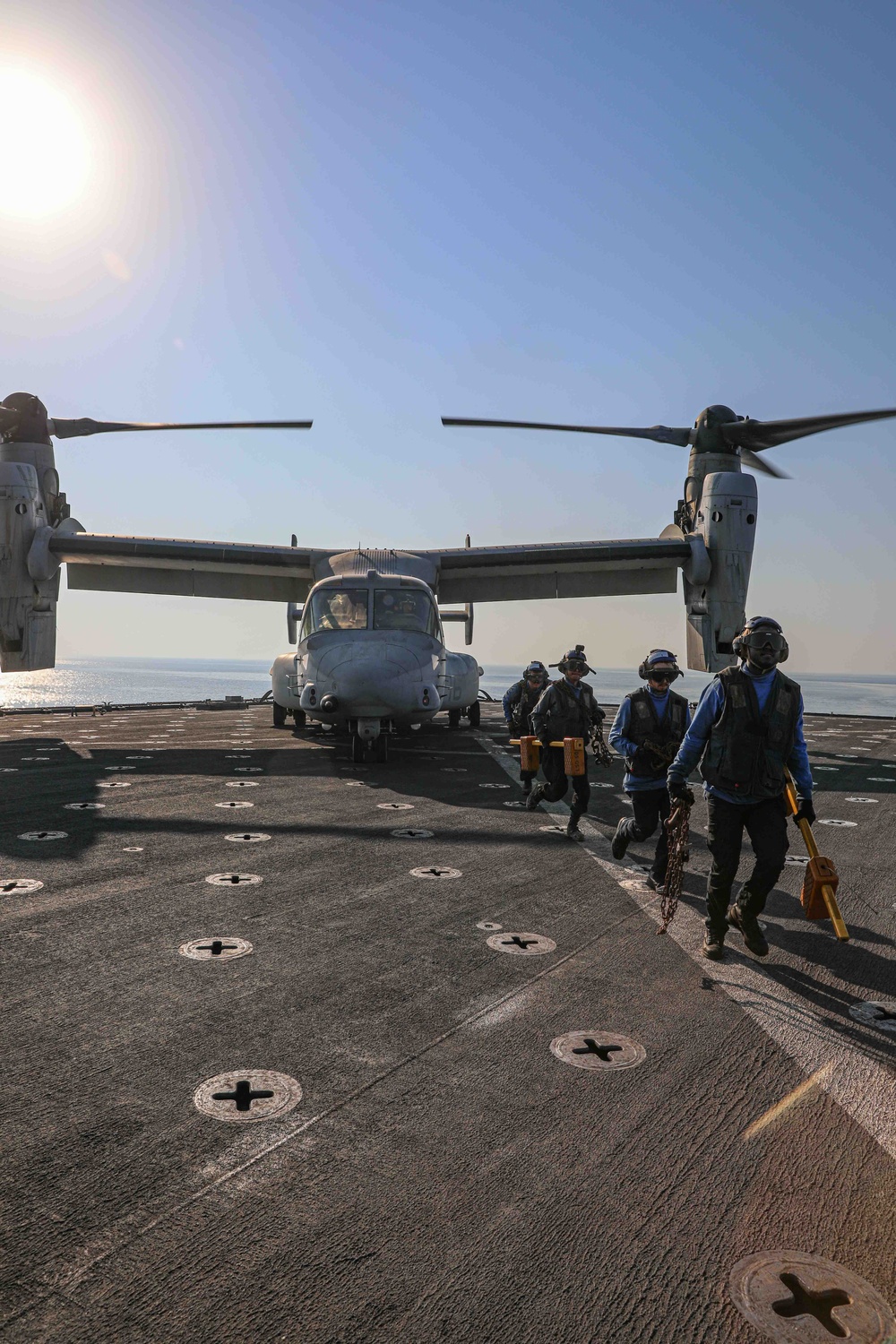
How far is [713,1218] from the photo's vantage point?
2.29 meters

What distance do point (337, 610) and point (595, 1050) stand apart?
11.7 metres

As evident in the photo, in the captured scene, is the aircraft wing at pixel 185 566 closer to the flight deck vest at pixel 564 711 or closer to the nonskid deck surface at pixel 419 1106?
the flight deck vest at pixel 564 711

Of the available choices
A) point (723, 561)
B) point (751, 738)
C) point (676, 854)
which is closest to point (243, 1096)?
point (676, 854)

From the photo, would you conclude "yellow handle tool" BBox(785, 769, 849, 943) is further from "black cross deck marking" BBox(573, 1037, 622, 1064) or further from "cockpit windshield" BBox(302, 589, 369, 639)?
"cockpit windshield" BBox(302, 589, 369, 639)

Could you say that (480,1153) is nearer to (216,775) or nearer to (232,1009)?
(232,1009)

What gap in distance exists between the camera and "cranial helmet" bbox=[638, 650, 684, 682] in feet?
21.0

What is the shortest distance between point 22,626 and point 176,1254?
18.3 metres

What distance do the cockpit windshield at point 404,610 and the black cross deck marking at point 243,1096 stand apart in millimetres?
11457

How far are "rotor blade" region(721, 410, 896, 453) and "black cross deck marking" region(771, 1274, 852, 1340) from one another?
1952cm

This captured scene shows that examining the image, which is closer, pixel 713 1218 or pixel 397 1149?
pixel 713 1218

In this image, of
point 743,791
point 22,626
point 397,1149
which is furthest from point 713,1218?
point 22,626

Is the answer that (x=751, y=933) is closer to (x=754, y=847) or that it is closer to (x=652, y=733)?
(x=754, y=847)

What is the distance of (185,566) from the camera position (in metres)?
20.7

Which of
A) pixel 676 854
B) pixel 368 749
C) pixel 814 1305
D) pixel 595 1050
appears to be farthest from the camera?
pixel 368 749
